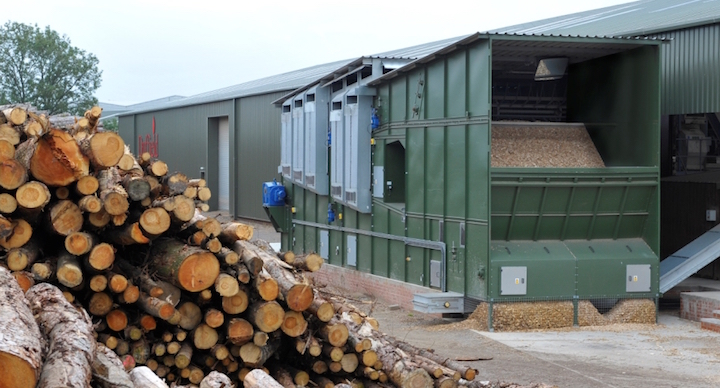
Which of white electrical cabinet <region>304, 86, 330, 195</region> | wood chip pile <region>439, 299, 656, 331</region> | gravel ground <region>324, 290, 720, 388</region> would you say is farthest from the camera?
white electrical cabinet <region>304, 86, 330, 195</region>

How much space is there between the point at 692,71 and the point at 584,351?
237 inches

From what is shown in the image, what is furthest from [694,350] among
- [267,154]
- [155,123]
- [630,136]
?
[155,123]

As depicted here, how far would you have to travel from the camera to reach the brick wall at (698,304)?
14.7m

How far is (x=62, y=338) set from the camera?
269 inches

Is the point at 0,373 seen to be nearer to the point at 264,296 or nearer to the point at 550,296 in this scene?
Result: the point at 264,296

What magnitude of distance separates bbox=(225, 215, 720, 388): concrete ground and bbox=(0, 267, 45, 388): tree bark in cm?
517

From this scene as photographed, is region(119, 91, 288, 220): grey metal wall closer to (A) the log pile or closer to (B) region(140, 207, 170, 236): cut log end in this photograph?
(A) the log pile

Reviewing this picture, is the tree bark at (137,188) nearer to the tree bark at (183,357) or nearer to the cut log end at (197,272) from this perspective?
the cut log end at (197,272)

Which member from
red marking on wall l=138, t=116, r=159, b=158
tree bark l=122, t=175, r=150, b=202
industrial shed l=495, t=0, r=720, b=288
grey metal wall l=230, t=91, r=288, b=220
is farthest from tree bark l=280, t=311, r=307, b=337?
red marking on wall l=138, t=116, r=159, b=158

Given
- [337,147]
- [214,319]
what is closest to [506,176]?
[337,147]

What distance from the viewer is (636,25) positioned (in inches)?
725

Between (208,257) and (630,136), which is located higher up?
(630,136)

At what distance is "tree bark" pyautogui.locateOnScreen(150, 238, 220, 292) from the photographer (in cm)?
873

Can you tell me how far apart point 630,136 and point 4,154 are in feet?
33.8
